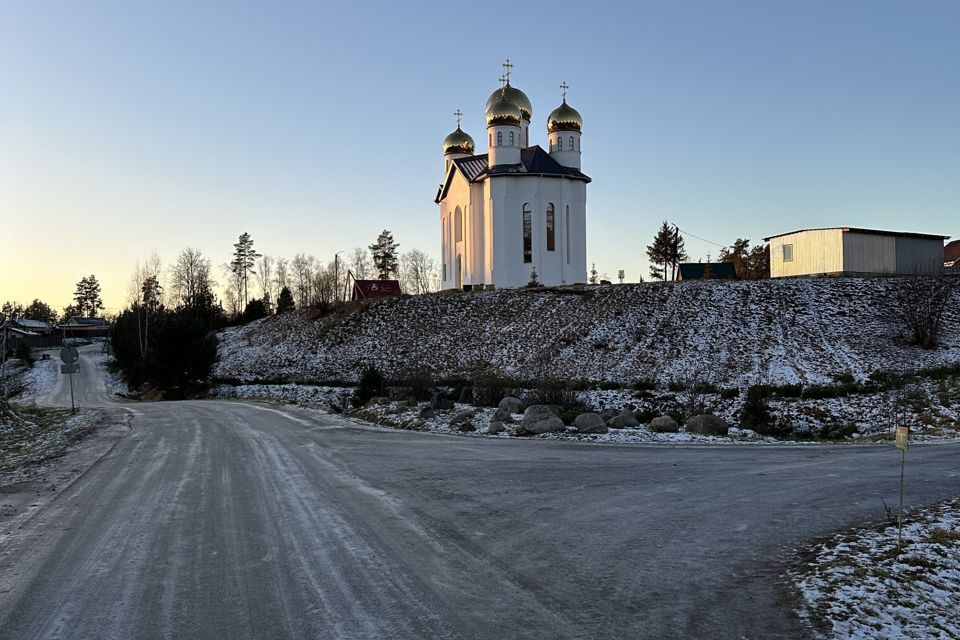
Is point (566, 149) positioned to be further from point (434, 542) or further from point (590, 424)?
point (434, 542)

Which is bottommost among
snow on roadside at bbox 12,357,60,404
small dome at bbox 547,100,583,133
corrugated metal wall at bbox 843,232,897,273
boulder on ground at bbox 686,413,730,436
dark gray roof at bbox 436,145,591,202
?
snow on roadside at bbox 12,357,60,404

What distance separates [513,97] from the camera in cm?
4978

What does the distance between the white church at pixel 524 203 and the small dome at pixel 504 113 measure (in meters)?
0.07

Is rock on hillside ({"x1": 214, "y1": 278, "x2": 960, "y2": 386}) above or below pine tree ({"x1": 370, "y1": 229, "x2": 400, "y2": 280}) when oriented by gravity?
below

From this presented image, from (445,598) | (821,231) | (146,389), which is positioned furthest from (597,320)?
(445,598)

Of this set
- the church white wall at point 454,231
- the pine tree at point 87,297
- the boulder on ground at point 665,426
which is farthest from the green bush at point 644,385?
the pine tree at point 87,297

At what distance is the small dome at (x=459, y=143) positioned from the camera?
5744cm

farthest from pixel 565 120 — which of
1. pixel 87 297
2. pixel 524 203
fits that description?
pixel 87 297

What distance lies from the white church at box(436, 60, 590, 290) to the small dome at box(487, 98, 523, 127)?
2.7 inches

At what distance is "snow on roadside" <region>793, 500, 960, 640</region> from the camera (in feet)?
17.5

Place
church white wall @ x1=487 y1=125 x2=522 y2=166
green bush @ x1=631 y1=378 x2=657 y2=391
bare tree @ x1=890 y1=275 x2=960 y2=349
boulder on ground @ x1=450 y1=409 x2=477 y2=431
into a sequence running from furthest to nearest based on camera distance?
church white wall @ x1=487 y1=125 x2=522 y2=166 → bare tree @ x1=890 y1=275 x2=960 y2=349 → green bush @ x1=631 y1=378 x2=657 y2=391 → boulder on ground @ x1=450 y1=409 x2=477 y2=431

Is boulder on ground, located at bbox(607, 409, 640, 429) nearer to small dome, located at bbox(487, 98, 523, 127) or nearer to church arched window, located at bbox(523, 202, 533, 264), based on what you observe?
church arched window, located at bbox(523, 202, 533, 264)

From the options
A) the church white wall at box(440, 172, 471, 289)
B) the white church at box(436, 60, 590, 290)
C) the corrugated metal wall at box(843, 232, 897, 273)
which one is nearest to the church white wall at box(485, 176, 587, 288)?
the white church at box(436, 60, 590, 290)

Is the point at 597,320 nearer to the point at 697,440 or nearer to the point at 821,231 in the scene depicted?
the point at 821,231
